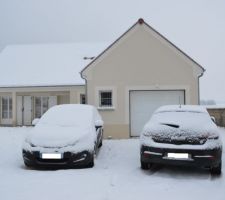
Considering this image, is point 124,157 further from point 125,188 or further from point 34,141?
point 125,188

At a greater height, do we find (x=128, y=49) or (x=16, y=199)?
(x=128, y=49)

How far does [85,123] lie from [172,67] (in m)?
7.04

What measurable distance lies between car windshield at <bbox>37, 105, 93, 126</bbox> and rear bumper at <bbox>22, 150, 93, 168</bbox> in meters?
1.37

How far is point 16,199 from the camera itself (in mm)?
5980

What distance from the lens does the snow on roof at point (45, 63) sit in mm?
25078

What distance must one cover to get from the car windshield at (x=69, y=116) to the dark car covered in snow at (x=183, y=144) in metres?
2.29

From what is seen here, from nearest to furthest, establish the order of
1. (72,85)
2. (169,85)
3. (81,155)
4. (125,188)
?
(125,188), (81,155), (169,85), (72,85)

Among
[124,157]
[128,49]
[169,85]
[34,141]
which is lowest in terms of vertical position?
[124,157]

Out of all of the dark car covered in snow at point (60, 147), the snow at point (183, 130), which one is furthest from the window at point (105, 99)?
the snow at point (183, 130)

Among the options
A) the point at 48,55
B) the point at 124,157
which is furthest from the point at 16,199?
the point at 48,55

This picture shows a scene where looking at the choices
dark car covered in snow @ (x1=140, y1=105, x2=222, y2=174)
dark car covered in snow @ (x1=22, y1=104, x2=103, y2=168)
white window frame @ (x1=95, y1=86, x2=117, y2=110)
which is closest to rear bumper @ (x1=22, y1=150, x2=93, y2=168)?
dark car covered in snow @ (x1=22, y1=104, x2=103, y2=168)

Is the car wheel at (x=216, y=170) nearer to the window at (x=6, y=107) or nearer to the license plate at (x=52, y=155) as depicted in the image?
the license plate at (x=52, y=155)

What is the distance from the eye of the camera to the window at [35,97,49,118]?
26172 millimetres

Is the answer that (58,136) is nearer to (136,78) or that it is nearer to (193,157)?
(193,157)
